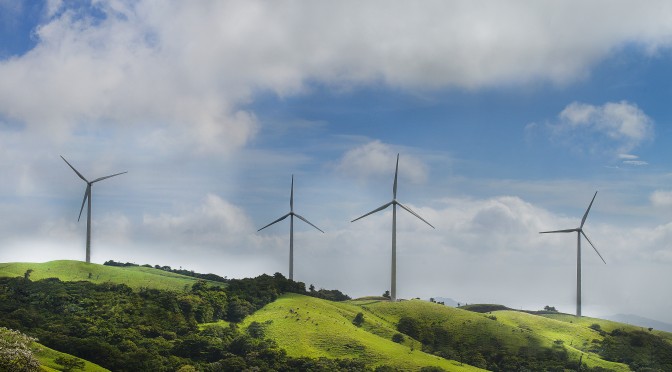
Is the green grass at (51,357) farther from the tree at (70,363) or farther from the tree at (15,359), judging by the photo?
the tree at (15,359)

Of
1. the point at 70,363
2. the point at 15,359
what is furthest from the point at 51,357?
the point at 15,359

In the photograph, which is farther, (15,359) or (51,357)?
(51,357)

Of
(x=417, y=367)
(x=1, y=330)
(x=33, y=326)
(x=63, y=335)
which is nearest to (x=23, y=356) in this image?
(x=1, y=330)

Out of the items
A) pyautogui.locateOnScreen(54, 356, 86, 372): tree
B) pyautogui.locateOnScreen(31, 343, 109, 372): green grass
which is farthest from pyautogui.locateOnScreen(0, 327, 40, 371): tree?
pyautogui.locateOnScreen(54, 356, 86, 372): tree

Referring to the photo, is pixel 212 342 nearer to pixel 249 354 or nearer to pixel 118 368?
pixel 249 354

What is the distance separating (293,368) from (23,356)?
72.8 m

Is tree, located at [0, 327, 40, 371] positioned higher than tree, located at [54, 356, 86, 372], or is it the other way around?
tree, located at [0, 327, 40, 371]

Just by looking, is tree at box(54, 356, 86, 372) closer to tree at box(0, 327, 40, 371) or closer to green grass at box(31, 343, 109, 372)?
green grass at box(31, 343, 109, 372)

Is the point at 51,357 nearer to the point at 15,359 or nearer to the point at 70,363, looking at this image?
the point at 70,363

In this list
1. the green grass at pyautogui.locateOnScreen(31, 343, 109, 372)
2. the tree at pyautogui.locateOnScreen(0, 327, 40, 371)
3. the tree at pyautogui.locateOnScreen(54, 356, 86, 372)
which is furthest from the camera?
the tree at pyautogui.locateOnScreen(54, 356, 86, 372)

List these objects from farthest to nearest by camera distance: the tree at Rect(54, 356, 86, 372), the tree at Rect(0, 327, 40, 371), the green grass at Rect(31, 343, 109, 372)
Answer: the tree at Rect(54, 356, 86, 372), the green grass at Rect(31, 343, 109, 372), the tree at Rect(0, 327, 40, 371)

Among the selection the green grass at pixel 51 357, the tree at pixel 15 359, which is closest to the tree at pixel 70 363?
the green grass at pixel 51 357

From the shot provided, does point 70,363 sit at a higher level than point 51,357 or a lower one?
lower

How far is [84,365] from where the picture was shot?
530 feet
